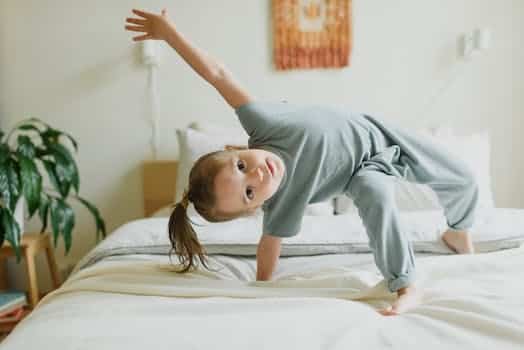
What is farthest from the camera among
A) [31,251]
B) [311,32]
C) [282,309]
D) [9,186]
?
[311,32]

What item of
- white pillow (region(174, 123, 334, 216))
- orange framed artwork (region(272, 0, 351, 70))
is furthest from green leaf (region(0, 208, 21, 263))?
orange framed artwork (region(272, 0, 351, 70))

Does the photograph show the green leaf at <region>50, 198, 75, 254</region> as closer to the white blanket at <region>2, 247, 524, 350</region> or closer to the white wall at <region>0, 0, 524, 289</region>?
the white wall at <region>0, 0, 524, 289</region>

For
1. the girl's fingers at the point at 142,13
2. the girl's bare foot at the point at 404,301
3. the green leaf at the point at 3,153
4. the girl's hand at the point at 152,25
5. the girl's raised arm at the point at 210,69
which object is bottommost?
the girl's bare foot at the point at 404,301

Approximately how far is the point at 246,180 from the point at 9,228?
1.19m

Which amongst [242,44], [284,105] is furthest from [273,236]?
[242,44]

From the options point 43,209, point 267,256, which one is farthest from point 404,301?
point 43,209

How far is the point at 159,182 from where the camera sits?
89.3 inches

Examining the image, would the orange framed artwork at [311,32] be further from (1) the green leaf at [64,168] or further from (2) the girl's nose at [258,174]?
(2) the girl's nose at [258,174]

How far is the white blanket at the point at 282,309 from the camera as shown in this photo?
0.78 m

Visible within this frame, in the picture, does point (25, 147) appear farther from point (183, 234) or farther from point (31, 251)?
point (183, 234)

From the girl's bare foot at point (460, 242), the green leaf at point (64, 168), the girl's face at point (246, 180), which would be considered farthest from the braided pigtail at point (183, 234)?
the green leaf at point (64, 168)

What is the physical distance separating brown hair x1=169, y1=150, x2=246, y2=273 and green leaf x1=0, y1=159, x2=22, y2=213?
0.91m

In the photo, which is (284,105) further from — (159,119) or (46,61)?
(46,61)

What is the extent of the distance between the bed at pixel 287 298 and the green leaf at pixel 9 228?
0.56 meters
